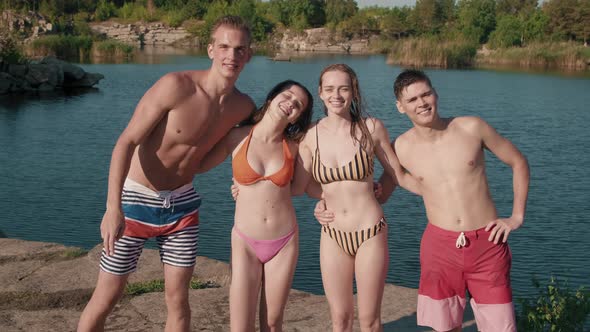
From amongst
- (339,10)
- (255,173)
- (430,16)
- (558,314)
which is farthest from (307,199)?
(339,10)

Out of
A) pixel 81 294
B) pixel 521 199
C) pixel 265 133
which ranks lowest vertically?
pixel 81 294

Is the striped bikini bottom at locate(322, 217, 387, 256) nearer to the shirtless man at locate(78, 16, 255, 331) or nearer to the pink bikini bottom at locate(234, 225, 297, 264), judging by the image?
the pink bikini bottom at locate(234, 225, 297, 264)

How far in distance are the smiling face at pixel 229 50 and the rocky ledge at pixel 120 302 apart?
1.67m

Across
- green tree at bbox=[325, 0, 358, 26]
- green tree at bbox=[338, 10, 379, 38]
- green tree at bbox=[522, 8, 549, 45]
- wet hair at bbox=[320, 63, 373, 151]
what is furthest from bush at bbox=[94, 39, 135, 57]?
green tree at bbox=[325, 0, 358, 26]

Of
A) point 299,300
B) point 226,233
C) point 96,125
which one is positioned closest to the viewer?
point 299,300

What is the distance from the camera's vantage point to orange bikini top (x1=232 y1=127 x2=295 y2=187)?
12.1 ft

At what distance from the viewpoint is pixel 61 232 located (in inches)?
361

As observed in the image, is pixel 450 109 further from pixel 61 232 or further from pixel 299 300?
pixel 299 300

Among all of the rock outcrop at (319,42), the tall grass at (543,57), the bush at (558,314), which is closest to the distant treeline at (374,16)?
the rock outcrop at (319,42)

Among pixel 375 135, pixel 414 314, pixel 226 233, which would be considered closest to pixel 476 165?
pixel 375 135

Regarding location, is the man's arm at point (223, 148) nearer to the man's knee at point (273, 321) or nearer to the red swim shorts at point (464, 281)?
the man's knee at point (273, 321)

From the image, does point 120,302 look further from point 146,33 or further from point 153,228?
point 146,33

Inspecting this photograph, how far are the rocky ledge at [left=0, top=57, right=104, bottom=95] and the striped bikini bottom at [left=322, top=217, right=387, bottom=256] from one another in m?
22.3

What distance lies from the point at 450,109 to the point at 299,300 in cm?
1474
